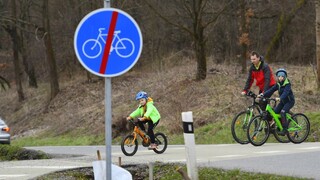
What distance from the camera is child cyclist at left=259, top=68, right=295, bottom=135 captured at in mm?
15125

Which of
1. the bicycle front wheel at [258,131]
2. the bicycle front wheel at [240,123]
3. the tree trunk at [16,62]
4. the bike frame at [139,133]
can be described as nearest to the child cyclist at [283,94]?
the bicycle front wheel at [258,131]

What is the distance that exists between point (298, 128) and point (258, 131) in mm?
1408

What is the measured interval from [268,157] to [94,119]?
867 inches

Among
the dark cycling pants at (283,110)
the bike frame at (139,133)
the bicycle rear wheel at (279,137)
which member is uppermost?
the dark cycling pants at (283,110)

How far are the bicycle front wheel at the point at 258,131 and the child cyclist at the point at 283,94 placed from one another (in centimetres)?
50

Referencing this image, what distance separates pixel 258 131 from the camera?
15.2 metres

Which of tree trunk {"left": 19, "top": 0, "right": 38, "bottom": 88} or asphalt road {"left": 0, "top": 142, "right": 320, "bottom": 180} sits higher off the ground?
tree trunk {"left": 19, "top": 0, "right": 38, "bottom": 88}

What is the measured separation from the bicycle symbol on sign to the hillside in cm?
1695

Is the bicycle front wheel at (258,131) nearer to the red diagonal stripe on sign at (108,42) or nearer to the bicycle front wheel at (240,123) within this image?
the bicycle front wheel at (240,123)

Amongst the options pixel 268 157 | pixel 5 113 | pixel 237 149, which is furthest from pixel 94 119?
pixel 268 157

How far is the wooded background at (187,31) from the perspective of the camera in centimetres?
3269

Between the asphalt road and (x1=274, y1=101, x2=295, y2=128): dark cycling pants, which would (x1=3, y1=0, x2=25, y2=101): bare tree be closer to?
(x1=274, y1=101, x2=295, y2=128): dark cycling pants

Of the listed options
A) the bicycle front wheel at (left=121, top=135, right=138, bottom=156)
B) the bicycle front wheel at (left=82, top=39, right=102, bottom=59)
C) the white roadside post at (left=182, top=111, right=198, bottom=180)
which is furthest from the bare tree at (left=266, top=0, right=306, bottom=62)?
the bicycle front wheel at (left=82, top=39, right=102, bottom=59)

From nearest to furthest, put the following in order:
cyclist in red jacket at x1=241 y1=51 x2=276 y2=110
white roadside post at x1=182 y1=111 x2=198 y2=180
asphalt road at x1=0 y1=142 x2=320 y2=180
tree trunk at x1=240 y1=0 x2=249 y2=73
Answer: white roadside post at x1=182 y1=111 x2=198 y2=180 → asphalt road at x1=0 y1=142 x2=320 y2=180 → cyclist in red jacket at x1=241 y1=51 x2=276 y2=110 → tree trunk at x1=240 y1=0 x2=249 y2=73
